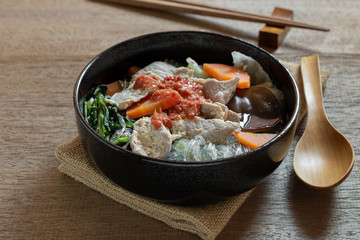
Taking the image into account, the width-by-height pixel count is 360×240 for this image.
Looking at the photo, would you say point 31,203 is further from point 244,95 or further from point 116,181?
point 244,95

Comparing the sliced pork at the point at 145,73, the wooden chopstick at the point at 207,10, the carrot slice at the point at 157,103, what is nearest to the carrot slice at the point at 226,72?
the sliced pork at the point at 145,73

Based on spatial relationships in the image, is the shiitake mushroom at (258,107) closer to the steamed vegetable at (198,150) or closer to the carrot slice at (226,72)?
the carrot slice at (226,72)

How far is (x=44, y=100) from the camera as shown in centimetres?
271

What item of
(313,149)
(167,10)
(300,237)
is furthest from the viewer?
(167,10)

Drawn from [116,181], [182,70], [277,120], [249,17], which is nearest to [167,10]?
[249,17]

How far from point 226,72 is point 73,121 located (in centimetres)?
91

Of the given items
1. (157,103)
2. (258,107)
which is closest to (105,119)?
(157,103)

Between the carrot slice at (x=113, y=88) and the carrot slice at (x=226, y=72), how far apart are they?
0.48m

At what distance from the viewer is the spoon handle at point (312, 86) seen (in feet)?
8.14

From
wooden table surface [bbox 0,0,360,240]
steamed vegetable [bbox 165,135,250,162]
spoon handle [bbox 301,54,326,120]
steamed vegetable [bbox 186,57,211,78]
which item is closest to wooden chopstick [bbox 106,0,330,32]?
wooden table surface [bbox 0,0,360,240]

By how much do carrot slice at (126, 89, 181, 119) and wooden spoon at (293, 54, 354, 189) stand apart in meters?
0.66

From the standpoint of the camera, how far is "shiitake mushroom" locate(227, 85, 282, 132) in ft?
7.10

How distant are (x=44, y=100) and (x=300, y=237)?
Result: 167 centimetres

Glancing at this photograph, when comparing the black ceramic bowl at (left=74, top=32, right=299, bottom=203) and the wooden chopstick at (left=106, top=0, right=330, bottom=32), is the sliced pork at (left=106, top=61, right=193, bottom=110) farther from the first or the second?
the wooden chopstick at (left=106, top=0, right=330, bottom=32)
